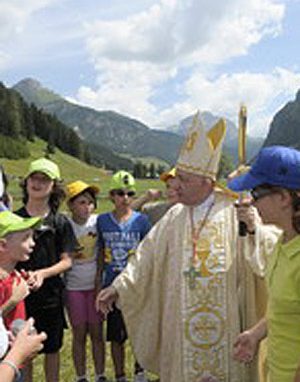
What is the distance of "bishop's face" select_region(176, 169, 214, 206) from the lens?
14.0ft

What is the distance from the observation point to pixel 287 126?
164750 millimetres

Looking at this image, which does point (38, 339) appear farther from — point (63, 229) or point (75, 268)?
point (75, 268)

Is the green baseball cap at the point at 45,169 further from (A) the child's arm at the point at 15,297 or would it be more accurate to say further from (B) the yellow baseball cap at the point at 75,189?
(A) the child's arm at the point at 15,297

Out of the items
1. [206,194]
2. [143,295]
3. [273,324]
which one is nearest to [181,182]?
[206,194]

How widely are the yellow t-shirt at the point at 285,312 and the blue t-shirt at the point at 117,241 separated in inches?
105

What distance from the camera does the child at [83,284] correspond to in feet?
17.5

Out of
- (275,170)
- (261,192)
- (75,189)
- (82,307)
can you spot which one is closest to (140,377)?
(82,307)

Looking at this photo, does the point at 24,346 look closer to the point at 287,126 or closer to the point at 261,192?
the point at 261,192

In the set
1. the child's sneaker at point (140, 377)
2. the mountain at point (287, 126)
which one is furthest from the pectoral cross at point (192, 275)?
the mountain at point (287, 126)

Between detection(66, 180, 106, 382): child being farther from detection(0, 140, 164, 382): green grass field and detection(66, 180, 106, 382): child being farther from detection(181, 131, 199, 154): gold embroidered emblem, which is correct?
detection(0, 140, 164, 382): green grass field

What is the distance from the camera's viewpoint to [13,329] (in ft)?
10.3

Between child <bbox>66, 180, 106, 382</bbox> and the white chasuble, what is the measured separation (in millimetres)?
916

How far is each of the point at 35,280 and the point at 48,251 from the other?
0.47 metres

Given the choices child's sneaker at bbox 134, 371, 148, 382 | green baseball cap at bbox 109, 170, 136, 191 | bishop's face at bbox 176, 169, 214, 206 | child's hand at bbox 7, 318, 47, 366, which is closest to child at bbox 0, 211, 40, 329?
child's hand at bbox 7, 318, 47, 366
